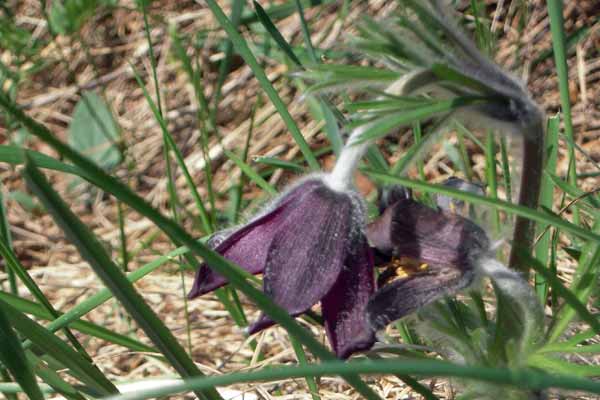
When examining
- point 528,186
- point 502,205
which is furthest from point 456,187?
point 502,205

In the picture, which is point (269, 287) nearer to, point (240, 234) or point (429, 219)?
point (240, 234)

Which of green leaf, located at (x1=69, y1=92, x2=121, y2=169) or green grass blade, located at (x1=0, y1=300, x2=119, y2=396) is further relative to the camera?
green leaf, located at (x1=69, y1=92, x2=121, y2=169)

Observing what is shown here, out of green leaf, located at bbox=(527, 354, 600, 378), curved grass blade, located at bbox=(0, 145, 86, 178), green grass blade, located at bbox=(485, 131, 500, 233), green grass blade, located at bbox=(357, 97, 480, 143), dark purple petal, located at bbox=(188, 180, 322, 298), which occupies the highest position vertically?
curved grass blade, located at bbox=(0, 145, 86, 178)

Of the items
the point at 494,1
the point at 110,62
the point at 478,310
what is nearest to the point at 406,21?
the point at 478,310

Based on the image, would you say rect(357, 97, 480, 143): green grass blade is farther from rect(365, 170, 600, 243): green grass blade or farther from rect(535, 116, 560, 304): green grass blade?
rect(535, 116, 560, 304): green grass blade

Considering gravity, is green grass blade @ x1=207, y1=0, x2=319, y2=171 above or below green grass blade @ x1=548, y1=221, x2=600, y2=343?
above

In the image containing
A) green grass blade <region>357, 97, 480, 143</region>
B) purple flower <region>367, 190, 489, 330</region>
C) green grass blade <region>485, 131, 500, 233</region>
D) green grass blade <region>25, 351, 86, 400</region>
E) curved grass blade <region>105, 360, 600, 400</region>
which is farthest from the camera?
green grass blade <region>485, 131, 500, 233</region>

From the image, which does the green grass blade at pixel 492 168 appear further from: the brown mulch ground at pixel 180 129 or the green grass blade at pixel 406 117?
the green grass blade at pixel 406 117

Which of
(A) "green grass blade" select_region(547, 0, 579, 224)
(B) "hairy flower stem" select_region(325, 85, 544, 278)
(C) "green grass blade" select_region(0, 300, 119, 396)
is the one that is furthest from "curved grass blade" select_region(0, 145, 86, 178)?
(A) "green grass blade" select_region(547, 0, 579, 224)
